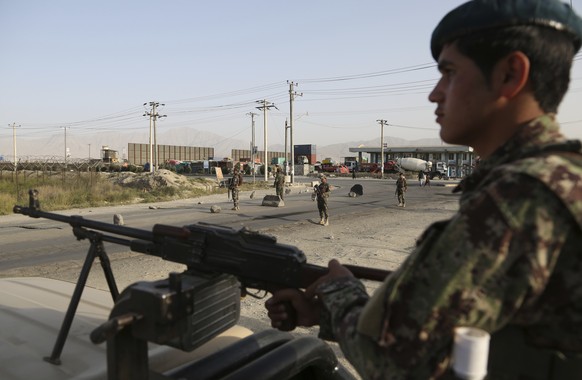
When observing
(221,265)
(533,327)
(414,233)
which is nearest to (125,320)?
(221,265)

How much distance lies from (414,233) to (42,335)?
1119 cm

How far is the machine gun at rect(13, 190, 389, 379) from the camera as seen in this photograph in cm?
136

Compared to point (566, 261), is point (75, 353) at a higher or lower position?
lower

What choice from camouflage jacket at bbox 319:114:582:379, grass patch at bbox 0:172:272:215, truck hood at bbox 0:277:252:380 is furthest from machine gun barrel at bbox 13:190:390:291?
grass patch at bbox 0:172:272:215

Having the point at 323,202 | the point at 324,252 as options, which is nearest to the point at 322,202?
the point at 323,202

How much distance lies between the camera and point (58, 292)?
2.64 meters

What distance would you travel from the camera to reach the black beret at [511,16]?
1.01 metres

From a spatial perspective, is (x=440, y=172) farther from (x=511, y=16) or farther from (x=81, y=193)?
(x=511, y=16)

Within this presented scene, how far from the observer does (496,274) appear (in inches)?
34.3

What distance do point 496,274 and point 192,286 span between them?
0.96m

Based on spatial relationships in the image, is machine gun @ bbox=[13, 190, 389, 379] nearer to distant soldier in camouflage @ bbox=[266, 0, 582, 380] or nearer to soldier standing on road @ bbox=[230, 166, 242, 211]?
distant soldier in camouflage @ bbox=[266, 0, 582, 380]

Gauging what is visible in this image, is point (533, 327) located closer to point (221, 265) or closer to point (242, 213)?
point (221, 265)

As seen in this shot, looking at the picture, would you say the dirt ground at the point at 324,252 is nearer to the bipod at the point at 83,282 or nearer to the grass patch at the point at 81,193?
the bipod at the point at 83,282

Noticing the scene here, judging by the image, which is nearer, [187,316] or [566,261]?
[566,261]
